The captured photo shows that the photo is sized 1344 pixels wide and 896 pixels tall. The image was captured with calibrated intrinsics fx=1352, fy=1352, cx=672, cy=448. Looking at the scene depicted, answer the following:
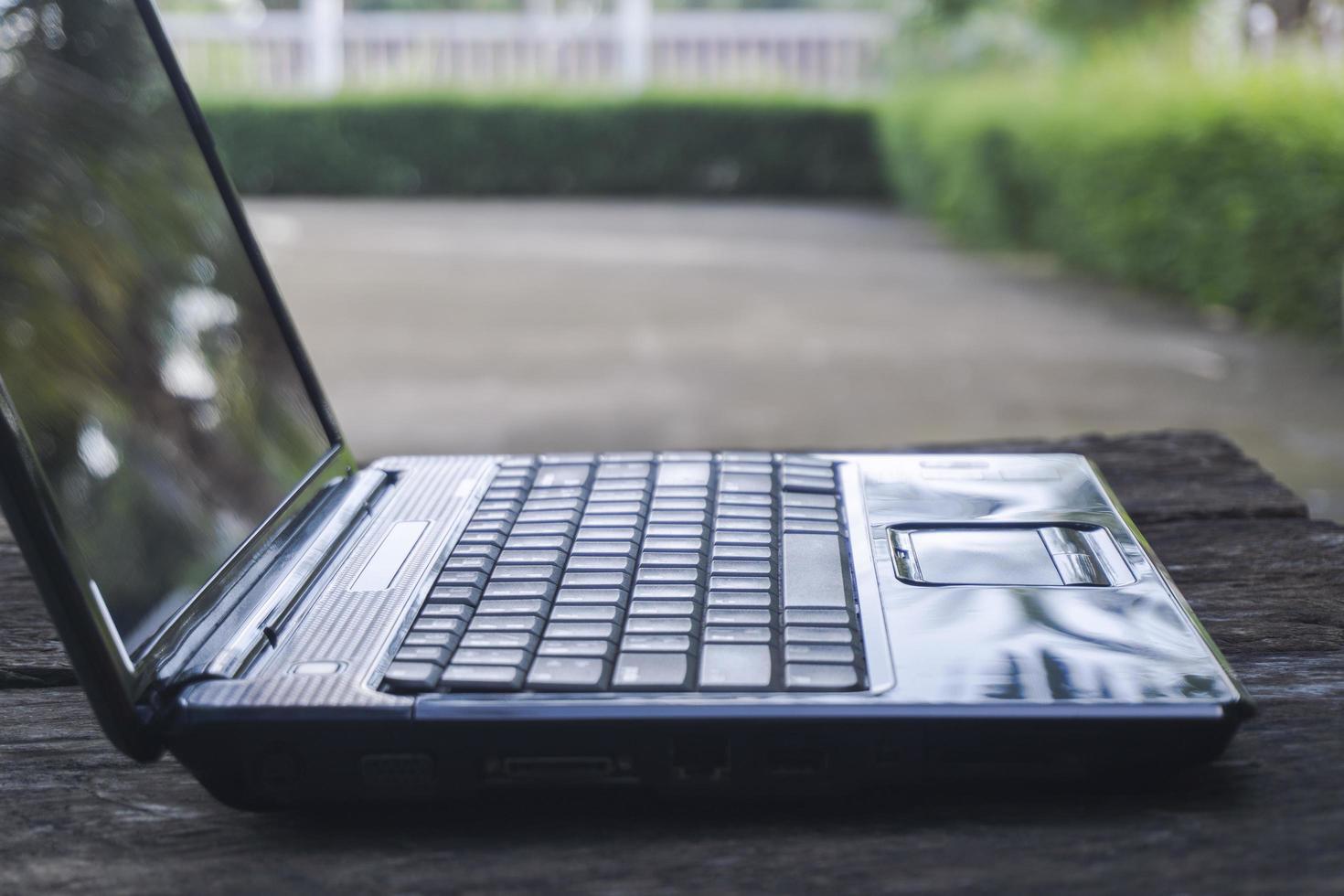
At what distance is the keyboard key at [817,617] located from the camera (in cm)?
61

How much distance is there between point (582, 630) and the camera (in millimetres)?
606

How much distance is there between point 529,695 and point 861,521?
1.04ft

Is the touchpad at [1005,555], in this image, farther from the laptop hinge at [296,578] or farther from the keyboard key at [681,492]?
the laptop hinge at [296,578]

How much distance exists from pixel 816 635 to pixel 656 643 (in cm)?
7

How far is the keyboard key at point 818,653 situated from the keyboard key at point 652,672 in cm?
4

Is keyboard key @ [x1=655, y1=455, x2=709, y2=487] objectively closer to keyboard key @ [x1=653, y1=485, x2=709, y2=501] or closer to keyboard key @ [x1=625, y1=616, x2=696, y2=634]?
keyboard key @ [x1=653, y1=485, x2=709, y2=501]

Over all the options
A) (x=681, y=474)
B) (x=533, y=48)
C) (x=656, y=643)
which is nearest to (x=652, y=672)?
(x=656, y=643)

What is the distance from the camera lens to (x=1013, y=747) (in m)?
0.52

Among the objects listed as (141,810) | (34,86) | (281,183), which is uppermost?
(34,86)

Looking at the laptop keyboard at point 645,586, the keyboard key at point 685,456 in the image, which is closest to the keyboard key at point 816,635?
the laptop keyboard at point 645,586

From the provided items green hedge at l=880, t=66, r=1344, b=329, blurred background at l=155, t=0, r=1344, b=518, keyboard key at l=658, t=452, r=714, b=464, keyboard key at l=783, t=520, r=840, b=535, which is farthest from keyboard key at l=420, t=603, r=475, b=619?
green hedge at l=880, t=66, r=1344, b=329

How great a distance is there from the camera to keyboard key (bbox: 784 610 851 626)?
610mm

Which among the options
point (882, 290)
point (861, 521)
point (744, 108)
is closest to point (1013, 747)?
point (861, 521)

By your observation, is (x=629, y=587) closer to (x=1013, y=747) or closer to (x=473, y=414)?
(x=1013, y=747)
